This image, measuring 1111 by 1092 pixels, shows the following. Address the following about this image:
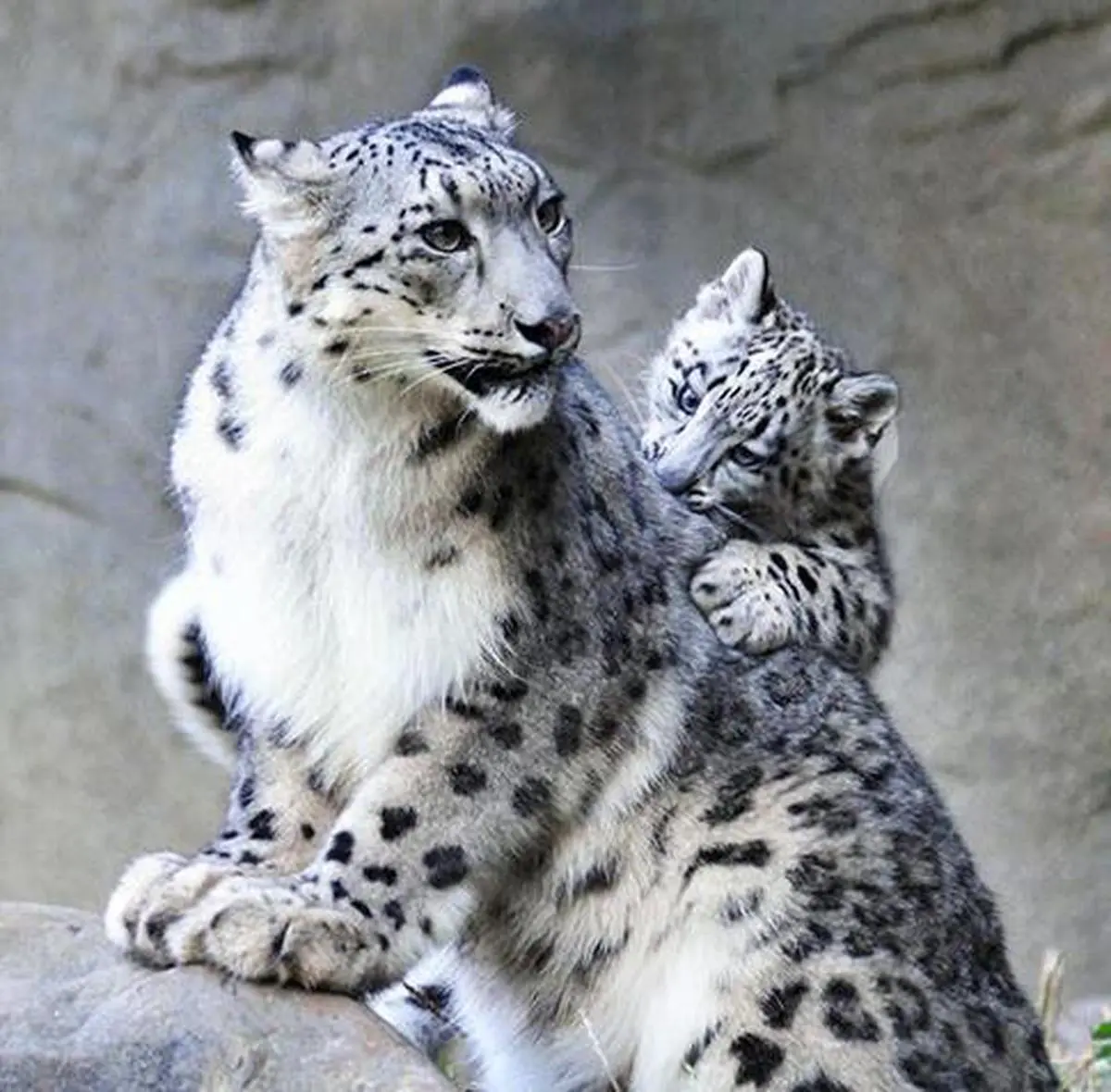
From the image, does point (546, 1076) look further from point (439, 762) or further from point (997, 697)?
point (997, 697)

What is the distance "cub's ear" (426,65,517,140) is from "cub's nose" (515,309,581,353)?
58cm

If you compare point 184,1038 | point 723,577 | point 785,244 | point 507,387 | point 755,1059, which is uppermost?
point 785,244

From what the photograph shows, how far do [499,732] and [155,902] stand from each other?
0.67 meters

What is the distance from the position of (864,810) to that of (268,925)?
4.00ft

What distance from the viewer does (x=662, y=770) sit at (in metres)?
5.47

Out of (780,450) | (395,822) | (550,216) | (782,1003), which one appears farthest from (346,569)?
(780,450)

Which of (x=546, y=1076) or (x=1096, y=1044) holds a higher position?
(x=1096, y=1044)

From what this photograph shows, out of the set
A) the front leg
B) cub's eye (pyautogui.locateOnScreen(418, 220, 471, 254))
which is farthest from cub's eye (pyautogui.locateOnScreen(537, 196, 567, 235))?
the front leg

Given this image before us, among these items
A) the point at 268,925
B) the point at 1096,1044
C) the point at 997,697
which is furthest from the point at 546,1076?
the point at 997,697

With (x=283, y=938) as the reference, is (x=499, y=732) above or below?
above

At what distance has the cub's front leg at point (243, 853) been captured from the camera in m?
5.01

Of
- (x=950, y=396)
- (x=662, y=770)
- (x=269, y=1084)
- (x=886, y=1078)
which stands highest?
(x=950, y=396)

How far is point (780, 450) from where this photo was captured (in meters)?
6.59

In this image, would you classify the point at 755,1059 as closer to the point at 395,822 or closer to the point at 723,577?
the point at 395,822
